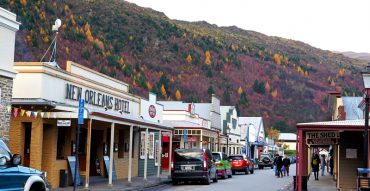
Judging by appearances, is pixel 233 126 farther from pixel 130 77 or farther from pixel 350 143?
pixel 130 77

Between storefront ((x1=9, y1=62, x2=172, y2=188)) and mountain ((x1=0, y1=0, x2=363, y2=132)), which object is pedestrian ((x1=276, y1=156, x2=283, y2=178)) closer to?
storefront ((x1=9, y1=62, x2=172, y2=188))

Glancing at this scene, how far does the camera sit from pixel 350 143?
27.2 m

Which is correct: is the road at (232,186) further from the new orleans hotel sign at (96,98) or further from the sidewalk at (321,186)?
the new orleans hotel sign at (96,98)

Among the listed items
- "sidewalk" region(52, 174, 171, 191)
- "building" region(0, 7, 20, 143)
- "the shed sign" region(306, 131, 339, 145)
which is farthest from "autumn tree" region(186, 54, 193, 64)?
"building" region(0, 7, 20, 143)

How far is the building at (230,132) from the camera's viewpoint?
222 feet

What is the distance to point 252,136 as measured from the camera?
90.5m

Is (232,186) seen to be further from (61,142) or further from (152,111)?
(152,111)

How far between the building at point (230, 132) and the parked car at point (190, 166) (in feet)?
114

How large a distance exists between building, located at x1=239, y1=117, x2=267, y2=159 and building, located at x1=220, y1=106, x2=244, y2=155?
3.79 metres

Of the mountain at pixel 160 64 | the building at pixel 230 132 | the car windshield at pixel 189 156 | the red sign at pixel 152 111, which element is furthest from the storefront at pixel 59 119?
the mountain at pixel 160 64

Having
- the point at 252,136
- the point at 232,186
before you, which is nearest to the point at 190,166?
the point at 232,186

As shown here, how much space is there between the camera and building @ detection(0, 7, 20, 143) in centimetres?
2019

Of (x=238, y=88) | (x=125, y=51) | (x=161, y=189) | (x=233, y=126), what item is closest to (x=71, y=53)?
(x=125, y=51)

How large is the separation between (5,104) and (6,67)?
127 cm
